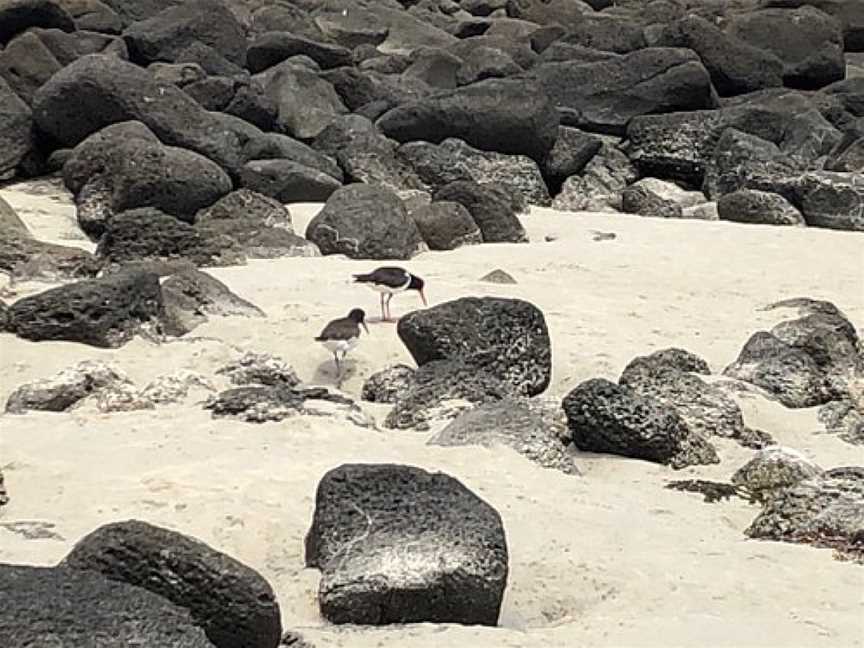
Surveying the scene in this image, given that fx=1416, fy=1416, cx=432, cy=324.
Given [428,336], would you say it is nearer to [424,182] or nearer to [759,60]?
[424,182]

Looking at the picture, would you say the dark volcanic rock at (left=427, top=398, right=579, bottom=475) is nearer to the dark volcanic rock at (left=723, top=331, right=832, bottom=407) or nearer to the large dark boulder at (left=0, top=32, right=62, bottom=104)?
the dark volcanic rock at (left=723, top=331, right=832, bottom=407)

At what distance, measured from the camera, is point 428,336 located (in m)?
9.77

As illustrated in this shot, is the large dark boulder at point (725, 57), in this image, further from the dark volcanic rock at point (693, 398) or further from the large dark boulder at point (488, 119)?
the dark volcanic rock at point (693, 398)

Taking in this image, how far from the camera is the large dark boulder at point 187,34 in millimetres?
24891

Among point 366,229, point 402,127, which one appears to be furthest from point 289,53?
point 366,229

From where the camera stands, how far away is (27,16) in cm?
2481

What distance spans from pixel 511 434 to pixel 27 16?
19.6m

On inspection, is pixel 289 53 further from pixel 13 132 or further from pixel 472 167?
pixel 13 132

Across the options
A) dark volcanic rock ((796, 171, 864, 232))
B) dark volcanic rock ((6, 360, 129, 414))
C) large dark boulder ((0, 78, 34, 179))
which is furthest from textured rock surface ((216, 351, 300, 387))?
dark volcanic rock ((796, 171, 864, 232))

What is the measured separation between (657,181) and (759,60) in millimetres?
8347

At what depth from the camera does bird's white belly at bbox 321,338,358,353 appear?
968cm

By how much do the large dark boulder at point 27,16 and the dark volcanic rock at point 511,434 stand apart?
60.0 ft

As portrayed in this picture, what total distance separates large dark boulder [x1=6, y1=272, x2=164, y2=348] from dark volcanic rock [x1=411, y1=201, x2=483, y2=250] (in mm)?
5032

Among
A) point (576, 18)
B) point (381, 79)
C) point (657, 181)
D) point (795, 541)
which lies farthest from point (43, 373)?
point (576, 18)
